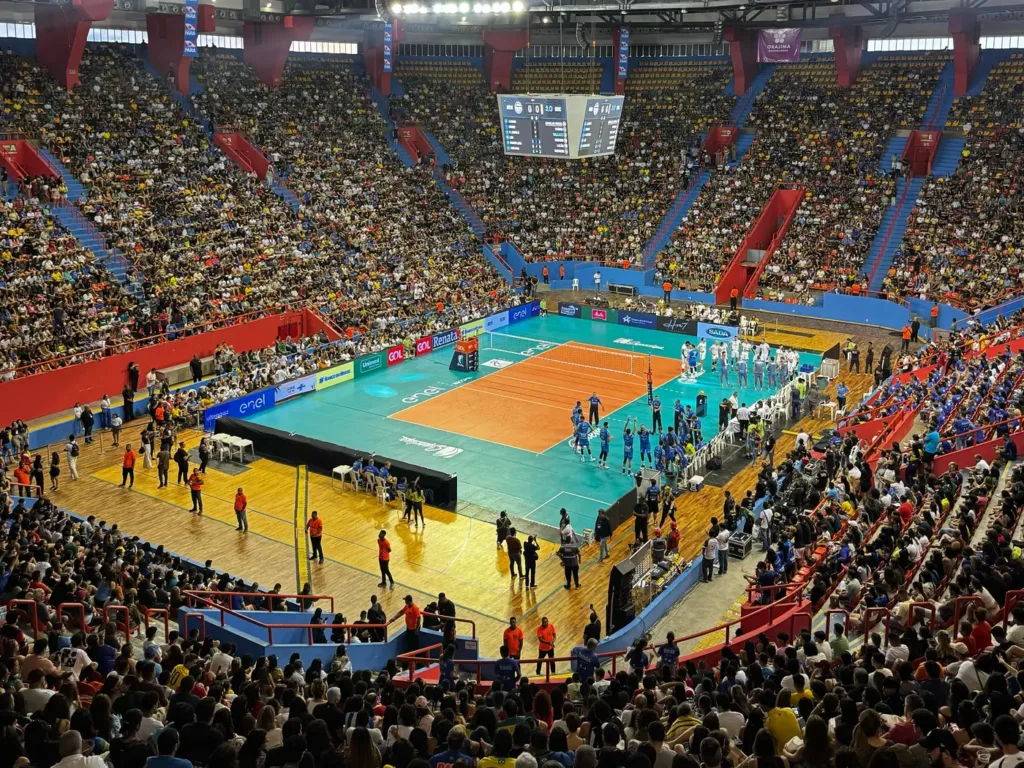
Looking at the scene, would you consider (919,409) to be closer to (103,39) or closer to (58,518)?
(58,518)

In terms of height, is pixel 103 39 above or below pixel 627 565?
above

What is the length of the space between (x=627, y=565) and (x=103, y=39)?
132ft

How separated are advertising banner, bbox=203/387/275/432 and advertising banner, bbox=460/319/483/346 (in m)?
11.3

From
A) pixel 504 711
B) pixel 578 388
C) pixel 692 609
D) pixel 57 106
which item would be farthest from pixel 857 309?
pixel 504 711

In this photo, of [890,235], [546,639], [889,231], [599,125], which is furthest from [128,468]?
[889,231]

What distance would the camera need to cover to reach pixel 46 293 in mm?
33594

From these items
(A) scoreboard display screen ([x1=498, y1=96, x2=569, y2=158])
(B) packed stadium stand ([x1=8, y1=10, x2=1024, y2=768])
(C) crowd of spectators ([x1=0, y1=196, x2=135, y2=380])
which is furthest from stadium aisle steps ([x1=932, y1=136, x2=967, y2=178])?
(C) crowd of spectators ([x1=0, y1=196, x2=135, y2=380])

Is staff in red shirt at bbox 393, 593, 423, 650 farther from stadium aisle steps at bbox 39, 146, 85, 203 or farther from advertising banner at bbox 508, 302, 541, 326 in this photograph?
advertising banner at bbox 508, 302, 541, 326

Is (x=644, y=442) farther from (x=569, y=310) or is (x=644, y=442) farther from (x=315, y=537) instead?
(x=569, y=310)

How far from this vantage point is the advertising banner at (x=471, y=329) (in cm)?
4416

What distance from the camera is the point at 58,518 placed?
770 inches

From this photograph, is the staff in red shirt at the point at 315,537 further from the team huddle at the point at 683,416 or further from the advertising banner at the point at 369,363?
the advertising banner at the point at 369,363

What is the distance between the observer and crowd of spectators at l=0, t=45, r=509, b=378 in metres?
38.4

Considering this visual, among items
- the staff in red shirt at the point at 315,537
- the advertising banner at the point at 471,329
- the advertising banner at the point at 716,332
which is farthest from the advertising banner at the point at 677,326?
the staff in red shirt at the point at 315,537
